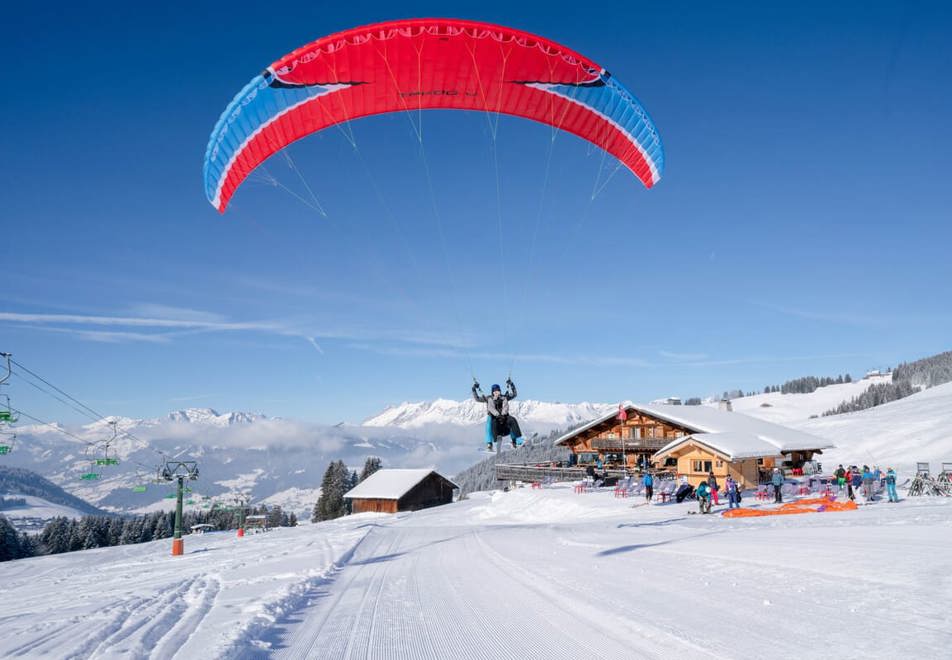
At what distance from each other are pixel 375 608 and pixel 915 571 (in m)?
6.64

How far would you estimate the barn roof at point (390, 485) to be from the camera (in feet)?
148

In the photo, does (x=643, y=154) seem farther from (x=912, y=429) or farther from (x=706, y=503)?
(x=912, y=429)

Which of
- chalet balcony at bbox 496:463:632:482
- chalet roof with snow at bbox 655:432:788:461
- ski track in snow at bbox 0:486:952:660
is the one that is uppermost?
chalet roof with snow at bbox 655:432:788:461

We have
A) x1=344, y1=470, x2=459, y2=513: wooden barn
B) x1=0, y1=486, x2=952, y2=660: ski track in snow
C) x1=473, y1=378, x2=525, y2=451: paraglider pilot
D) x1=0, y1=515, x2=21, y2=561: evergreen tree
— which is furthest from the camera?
x1=0, y1=515, x2=21, y2=561: evergreen tree

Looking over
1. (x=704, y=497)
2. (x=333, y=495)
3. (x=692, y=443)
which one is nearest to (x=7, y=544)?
(x=333, y=495)

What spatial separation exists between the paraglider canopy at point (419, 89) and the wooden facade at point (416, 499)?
117 feet

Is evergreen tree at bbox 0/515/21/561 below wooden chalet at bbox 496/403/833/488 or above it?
below

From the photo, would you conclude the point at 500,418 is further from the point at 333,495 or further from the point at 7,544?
the point at 7,544

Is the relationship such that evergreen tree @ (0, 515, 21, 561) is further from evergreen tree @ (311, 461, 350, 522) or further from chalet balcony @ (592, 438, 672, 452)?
chalet balcony @ (592, 438, 672, 452)

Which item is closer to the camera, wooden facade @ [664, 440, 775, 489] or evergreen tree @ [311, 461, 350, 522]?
wooden facade @ [664, 440, 775, 489]

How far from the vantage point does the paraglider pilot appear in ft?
42.1

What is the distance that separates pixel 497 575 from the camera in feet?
28.4

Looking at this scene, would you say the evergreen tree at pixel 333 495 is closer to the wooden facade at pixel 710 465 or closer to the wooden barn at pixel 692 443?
the wooden barn at pixel 692 443

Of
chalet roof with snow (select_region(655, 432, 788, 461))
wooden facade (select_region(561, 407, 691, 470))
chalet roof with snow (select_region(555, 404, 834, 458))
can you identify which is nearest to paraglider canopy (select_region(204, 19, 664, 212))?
chalet roof with snow (select_region(655, 432, 788, 461))
